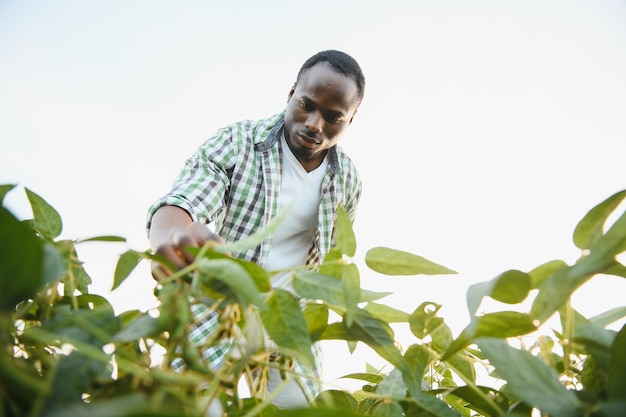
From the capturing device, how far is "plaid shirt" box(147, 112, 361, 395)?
93 centimetres

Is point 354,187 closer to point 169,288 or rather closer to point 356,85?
point 356,85

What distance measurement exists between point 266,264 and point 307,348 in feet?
2.98

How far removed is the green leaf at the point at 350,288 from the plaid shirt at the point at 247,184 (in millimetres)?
636

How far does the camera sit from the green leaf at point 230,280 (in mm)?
178

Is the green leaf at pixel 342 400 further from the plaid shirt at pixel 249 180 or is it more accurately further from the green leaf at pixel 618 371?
the plaid shirt at pixel 249 180

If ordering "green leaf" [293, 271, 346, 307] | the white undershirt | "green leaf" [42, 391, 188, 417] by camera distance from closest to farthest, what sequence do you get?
"green leaf" [42, 391, 188, 417] → "green leaf" [293, 271, 346, 307] → the white undershirt

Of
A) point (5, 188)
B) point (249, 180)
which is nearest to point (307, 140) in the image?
point (249, 180)

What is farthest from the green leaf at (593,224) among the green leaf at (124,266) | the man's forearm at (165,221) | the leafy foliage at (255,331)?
the man's forearm at (165,221)

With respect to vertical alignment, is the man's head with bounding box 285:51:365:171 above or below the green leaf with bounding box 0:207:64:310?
above

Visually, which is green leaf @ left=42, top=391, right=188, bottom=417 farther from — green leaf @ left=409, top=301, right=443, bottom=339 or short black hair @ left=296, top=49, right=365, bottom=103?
short black hair @ left=296, top=49, right=365, bottom=103

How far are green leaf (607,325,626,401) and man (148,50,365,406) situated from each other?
66 centimetres

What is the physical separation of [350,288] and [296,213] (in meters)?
0.96

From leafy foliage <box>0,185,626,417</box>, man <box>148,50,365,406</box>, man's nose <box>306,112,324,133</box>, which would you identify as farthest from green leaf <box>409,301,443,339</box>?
man's nose <box>306,112,324,133</box>

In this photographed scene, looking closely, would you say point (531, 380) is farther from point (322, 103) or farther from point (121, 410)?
point (322, 103)
